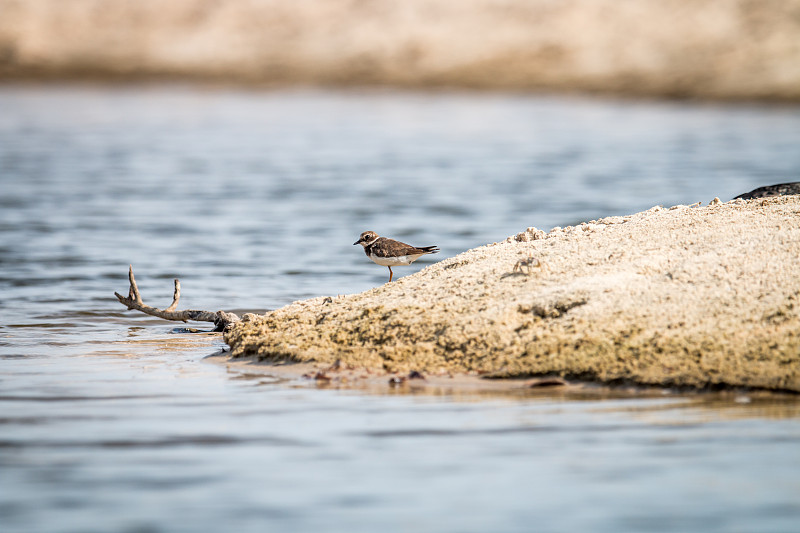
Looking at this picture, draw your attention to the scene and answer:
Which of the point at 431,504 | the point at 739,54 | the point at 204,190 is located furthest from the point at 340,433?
the point at 739,54

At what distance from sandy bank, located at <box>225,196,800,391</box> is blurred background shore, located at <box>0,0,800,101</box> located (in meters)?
28.4

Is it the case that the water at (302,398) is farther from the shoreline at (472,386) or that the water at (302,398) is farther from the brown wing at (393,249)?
the brown wing at (393,249)

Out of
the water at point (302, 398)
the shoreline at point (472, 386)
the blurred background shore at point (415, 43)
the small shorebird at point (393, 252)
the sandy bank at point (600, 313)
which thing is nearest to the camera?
the water at point (302, 398)

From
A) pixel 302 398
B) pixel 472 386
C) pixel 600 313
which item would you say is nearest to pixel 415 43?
pixel 600 313

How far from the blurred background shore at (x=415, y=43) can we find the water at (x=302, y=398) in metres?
9.35

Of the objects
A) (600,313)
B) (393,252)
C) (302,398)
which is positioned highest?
(393,252)

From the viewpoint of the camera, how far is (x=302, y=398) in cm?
600

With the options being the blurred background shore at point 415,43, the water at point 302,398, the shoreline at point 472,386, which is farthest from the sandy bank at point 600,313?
the blurred background shore at point 415,43

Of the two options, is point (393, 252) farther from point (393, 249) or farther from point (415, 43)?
point (415, 43)

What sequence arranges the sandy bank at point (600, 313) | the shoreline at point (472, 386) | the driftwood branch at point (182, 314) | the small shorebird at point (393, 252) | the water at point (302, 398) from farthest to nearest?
1. the driftwood branch at point (182, 314)
2. the small shorebird at point (393, 252)
3. the sandy bank at point (600, 313)
4. the shoreline at point (472, 386)
5. the water at point (302, 398)

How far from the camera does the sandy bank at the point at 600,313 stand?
5.92m

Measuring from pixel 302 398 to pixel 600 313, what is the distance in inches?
64.7

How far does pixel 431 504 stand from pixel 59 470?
5.13 feet

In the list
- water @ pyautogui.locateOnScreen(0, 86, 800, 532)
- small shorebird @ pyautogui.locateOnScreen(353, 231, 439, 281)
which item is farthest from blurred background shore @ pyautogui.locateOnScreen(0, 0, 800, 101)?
small shorebird @ pyautogui.locateOnScreen(353, 231, 439, 281)
